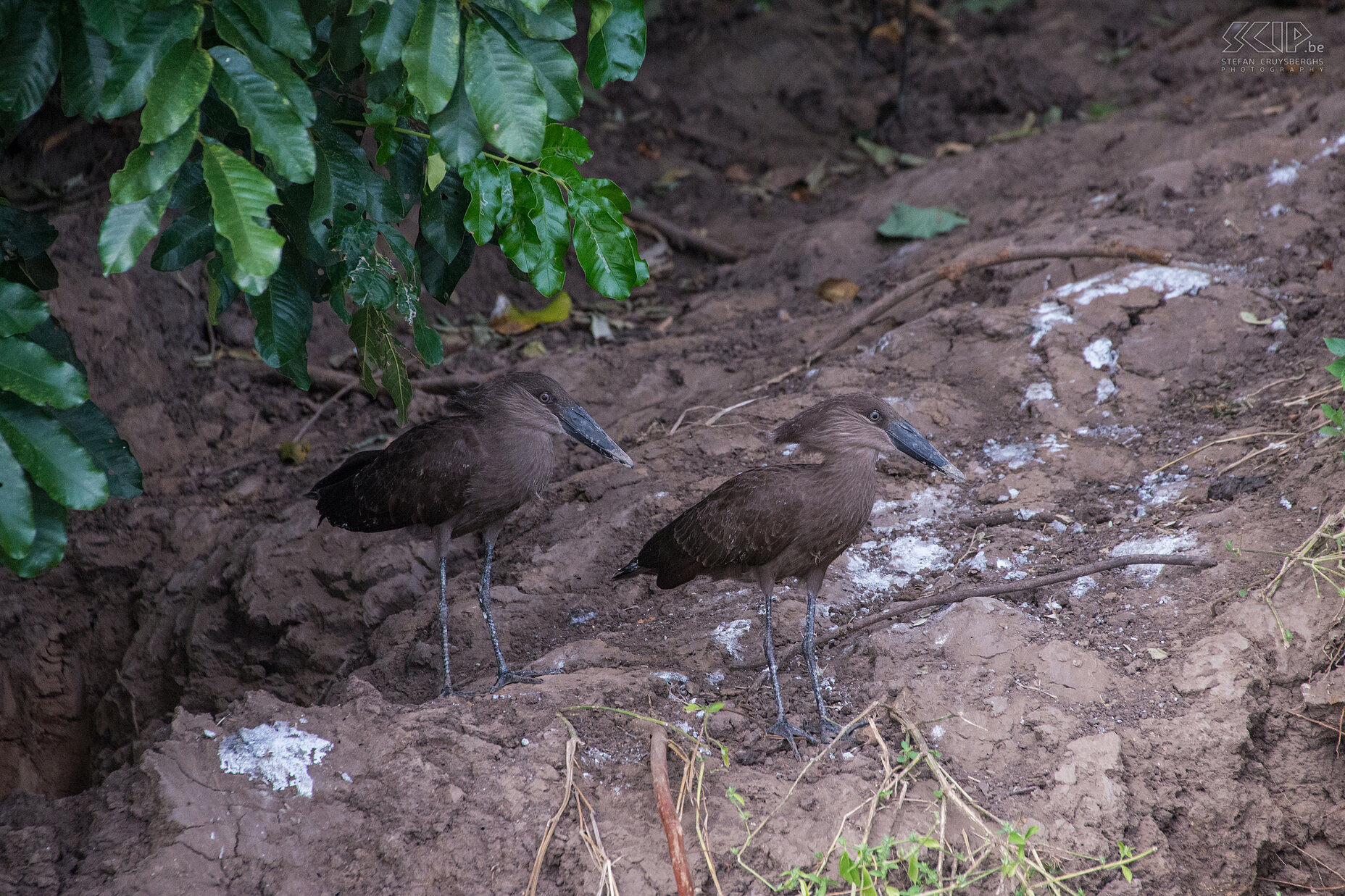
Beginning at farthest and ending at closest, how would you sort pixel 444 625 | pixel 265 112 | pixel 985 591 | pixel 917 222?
pixel 917 222 → pixel 444 625 → pixel 985 591 → pixel 265 112

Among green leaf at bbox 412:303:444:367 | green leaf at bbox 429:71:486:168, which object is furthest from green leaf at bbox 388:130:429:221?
green leaf at bbox 429:71:486:168

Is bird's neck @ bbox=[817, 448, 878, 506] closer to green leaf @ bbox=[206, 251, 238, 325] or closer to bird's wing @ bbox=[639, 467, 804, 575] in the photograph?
bird's wing @ bbox=[639, 467, 804, 575]

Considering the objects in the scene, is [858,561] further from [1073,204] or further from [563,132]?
[1073,204]

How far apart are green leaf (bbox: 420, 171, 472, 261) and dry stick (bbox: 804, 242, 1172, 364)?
10.4 feet

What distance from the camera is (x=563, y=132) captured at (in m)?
2.99

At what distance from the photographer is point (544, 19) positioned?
2609 millimetres

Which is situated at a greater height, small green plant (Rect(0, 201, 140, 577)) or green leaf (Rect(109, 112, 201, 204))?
green leaf (Rect(109, 112, 201, 204))

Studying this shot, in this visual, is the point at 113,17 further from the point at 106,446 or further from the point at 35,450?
the point at 106,446

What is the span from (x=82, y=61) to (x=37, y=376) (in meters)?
0.81

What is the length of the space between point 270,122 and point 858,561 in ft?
10.2

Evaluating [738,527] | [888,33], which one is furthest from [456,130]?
[888,33]

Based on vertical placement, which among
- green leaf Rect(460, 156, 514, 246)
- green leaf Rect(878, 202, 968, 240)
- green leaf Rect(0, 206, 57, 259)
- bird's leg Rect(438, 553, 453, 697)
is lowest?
bird's leg Rect(438, 553, 453, 697)

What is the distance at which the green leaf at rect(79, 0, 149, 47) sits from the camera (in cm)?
229

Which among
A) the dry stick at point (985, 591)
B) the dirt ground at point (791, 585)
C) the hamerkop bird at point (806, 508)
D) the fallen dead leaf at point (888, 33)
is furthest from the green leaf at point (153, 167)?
the fallen dead leaf at point (888, 33)
